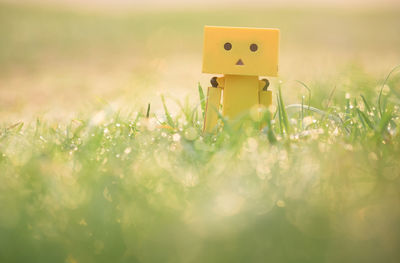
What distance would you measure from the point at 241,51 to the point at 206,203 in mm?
997

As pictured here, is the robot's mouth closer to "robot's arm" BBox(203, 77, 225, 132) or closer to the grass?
"robot's arm" BBox(203, 77, 225, 132)

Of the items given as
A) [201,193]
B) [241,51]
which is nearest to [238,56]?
[241,51]

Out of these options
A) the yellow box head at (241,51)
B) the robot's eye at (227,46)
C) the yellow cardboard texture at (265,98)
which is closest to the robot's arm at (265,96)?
the yellow cardboard texture at (265,98)

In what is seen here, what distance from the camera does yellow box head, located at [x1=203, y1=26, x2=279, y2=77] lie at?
1.87 metres

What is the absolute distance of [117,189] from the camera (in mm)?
1179

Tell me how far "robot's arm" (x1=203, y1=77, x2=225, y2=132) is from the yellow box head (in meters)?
0.09

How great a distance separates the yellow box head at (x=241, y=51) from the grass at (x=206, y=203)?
486mm

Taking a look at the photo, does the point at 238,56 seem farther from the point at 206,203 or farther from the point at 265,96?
the point at 206,203

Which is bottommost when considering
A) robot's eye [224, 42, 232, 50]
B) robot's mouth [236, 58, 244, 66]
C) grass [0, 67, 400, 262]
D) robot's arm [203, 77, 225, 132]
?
grass [0, 67, 400, 262]

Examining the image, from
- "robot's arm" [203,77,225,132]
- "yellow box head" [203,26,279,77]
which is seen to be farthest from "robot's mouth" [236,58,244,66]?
"robot's arm" [203,77,225,132]

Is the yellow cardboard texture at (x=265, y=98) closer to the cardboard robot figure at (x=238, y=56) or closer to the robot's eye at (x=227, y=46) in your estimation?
the cardboard robot figure at (x=238, y=56)

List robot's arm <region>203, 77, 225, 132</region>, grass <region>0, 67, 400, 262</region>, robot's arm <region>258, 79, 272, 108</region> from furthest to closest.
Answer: robot's arm <region>258, 79, 272, 108</region>, robot's arm <region>203, 77, 225, 132</region>, grass <region>0, 67, 400, 262</region>

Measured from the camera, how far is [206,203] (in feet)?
3.51

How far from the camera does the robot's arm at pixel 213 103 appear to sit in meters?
1.85
